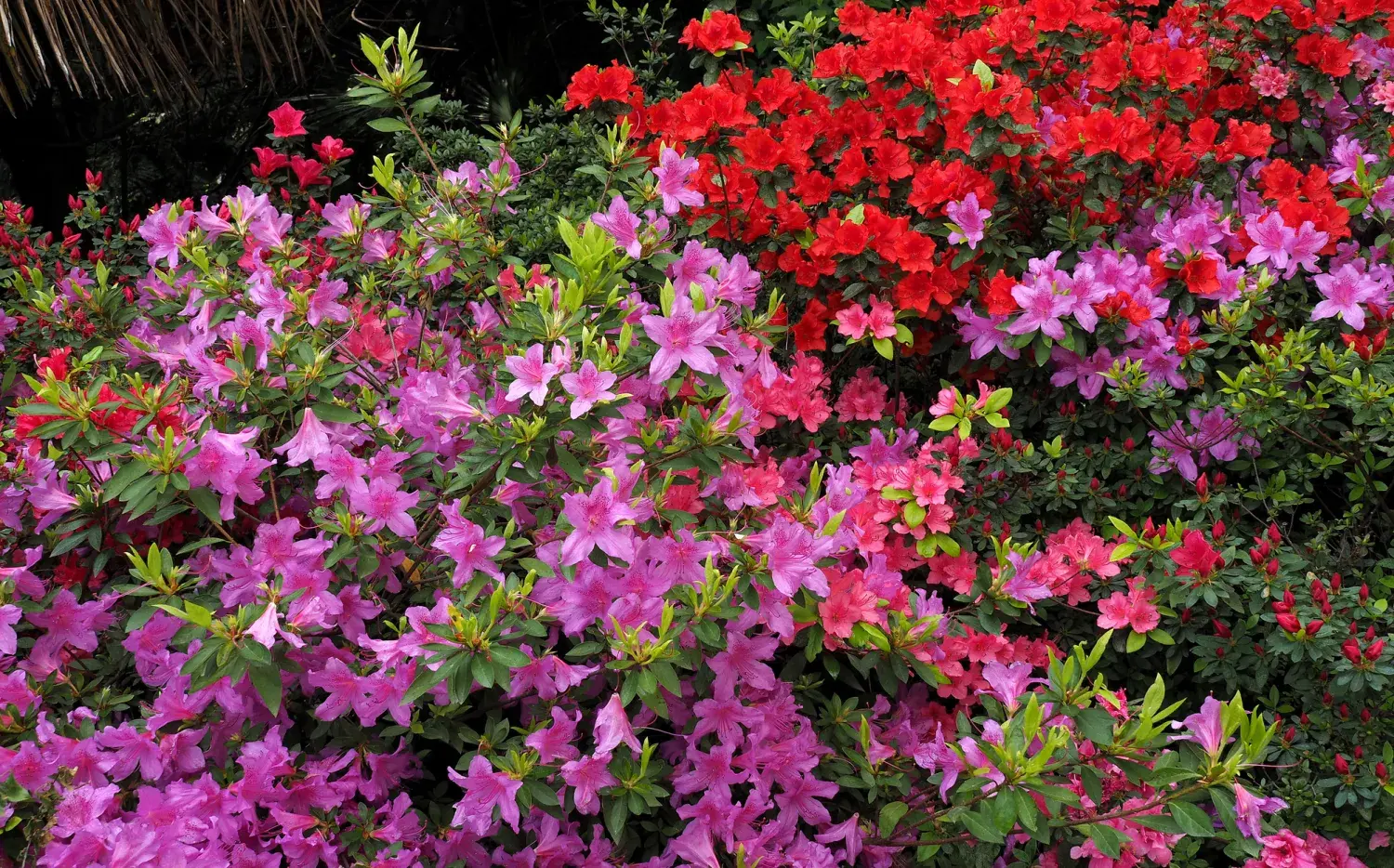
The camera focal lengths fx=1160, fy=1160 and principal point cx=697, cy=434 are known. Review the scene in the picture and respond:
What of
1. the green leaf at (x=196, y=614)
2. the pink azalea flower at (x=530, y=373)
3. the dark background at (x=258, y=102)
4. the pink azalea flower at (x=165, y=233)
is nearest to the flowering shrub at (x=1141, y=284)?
the pink azalea flower at (x=530, y=373)

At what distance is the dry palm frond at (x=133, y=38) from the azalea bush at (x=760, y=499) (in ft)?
2.87

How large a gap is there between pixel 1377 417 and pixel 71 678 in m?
2.32

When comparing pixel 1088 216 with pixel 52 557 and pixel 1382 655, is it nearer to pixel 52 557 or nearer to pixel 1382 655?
pixel 1382 655

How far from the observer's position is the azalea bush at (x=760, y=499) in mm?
1701

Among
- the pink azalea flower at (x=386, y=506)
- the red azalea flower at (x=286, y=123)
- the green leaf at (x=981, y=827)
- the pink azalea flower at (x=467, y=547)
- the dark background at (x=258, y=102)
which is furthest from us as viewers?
the dark background at (x=258, y=102)

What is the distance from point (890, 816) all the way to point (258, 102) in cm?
406

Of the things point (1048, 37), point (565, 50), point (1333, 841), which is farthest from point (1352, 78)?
point (565, 50)

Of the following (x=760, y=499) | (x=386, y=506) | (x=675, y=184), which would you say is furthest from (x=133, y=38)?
(x=760, y=499)

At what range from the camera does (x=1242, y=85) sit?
280cm

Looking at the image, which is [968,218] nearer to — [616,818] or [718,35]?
[718,35]

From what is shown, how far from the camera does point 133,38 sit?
341cm

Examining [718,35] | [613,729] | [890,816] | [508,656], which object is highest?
[718,35]

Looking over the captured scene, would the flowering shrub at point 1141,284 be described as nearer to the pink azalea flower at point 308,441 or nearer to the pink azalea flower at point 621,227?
the pink azalea flower at point 621,227

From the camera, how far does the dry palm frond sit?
322 centimetres
